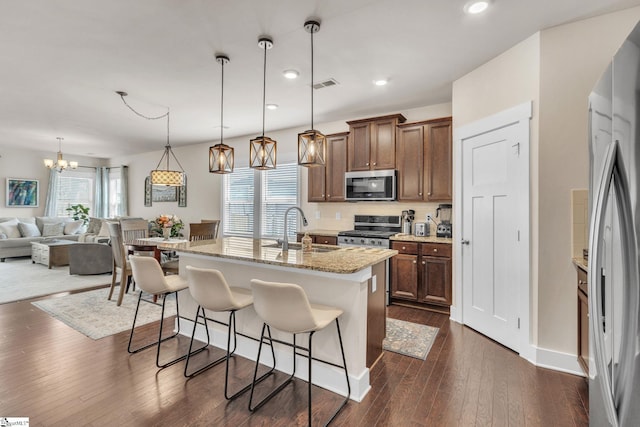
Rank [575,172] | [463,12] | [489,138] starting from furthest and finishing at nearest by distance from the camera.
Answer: [489,138] → [575,172] → [463,12]

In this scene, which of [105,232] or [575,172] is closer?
[575,172]

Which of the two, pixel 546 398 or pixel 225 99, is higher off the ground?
pixel 225 99

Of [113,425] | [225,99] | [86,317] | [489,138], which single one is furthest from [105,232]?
[489,138]

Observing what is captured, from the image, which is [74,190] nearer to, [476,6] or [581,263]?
[476,6]

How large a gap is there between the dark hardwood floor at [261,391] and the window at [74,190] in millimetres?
7284

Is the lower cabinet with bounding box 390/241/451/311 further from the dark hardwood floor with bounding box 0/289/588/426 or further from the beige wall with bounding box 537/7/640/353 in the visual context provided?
the beige wall with bounding box 537/7/640/353

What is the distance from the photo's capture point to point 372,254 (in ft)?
8.41

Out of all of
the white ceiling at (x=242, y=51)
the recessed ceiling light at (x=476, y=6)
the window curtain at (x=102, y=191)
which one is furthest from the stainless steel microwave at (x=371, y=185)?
the window curtain at (x=102, y=191)

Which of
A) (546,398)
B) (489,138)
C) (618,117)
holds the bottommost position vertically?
(546,398)

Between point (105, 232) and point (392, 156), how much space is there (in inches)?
252

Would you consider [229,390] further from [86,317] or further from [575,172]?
[575,172]

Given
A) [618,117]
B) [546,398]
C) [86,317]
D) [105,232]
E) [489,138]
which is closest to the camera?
[618,117]

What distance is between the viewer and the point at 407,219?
452 cm

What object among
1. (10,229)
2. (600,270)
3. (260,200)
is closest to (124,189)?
(10,229)
